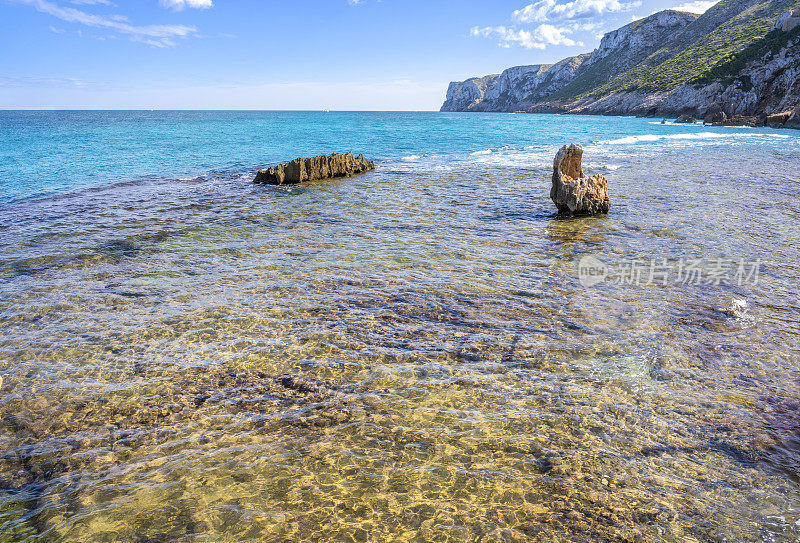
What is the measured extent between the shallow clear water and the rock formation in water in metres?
2.67

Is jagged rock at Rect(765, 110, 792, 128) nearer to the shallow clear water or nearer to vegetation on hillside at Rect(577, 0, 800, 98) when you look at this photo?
vegetation on hillside at Rect(577, 0, 800, 98)

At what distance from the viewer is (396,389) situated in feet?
23.3

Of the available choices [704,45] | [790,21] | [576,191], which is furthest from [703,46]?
[576,191]

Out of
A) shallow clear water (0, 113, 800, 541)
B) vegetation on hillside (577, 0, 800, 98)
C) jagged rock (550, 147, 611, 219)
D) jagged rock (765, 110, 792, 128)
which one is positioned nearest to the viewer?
shallow clear water (0, 113, 800, 541)

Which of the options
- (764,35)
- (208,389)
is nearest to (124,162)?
(208,389)

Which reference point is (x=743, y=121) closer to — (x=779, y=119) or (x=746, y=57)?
(x=779, y=119)

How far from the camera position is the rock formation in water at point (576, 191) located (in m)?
18.6

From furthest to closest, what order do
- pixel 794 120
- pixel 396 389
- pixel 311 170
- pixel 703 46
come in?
pixel 703 46 → pixel 794 120 → pixel 311 170 → pixel 396 389

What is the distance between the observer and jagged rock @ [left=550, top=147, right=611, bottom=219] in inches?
733

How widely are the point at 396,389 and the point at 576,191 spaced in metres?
14.7

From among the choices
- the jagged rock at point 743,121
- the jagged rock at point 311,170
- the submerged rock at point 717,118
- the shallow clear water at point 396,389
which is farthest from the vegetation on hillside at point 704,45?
the shallow clear water at point 396,389

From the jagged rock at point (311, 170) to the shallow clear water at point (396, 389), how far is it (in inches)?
522

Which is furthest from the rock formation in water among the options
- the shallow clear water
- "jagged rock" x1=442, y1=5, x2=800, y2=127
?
"jagged rock" x1=442, y1=5, x2=800, y2=127

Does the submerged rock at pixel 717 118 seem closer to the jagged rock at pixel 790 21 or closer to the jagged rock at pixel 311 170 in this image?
the jagged rock at pixel 790 21
